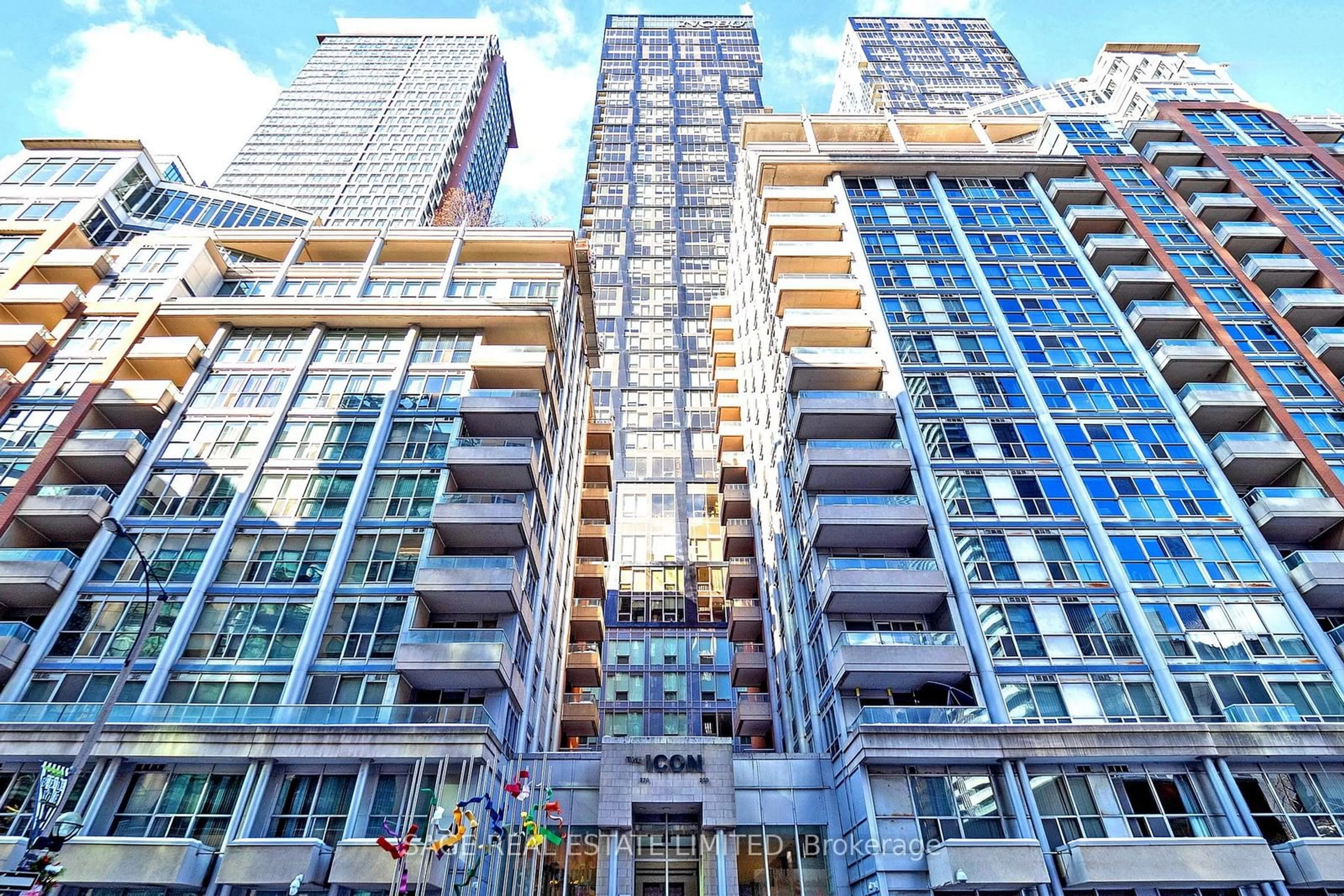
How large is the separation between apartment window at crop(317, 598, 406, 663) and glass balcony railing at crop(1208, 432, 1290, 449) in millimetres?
37580

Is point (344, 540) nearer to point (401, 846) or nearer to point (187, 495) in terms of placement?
point (187, 495)

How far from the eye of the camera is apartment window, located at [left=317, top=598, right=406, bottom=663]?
3023cm

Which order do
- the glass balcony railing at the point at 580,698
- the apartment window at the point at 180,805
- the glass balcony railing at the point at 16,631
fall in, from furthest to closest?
the glass balcony railing at the point at 580,698, the glass balcony railing at the point at 16,631, the apartment window at the point at 180,805

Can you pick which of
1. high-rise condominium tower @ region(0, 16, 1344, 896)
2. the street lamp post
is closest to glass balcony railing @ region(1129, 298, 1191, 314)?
high-rise condominium tower @ region(0, 16, 1344, 896)

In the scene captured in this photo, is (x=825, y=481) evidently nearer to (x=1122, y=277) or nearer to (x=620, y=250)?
(x=1122, y=277)

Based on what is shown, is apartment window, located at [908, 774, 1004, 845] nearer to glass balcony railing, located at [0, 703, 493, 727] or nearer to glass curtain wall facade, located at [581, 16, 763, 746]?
glass balcony railing, located at [0, 703, 493, 727]

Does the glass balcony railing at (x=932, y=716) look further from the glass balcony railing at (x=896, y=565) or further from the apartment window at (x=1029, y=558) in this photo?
the apartment window at (x=1029, y=558)

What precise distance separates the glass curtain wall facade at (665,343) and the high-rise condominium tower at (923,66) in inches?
620

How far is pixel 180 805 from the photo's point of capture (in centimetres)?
2572

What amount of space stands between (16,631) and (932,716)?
114ft

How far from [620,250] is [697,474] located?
110 feet

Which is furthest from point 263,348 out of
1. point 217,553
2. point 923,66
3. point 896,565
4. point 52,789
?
point 923,66

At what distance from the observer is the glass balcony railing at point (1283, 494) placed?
32906 mm

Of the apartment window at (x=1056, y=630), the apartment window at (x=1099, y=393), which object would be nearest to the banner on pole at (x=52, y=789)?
the apartment window at (x=1056, y=630)
